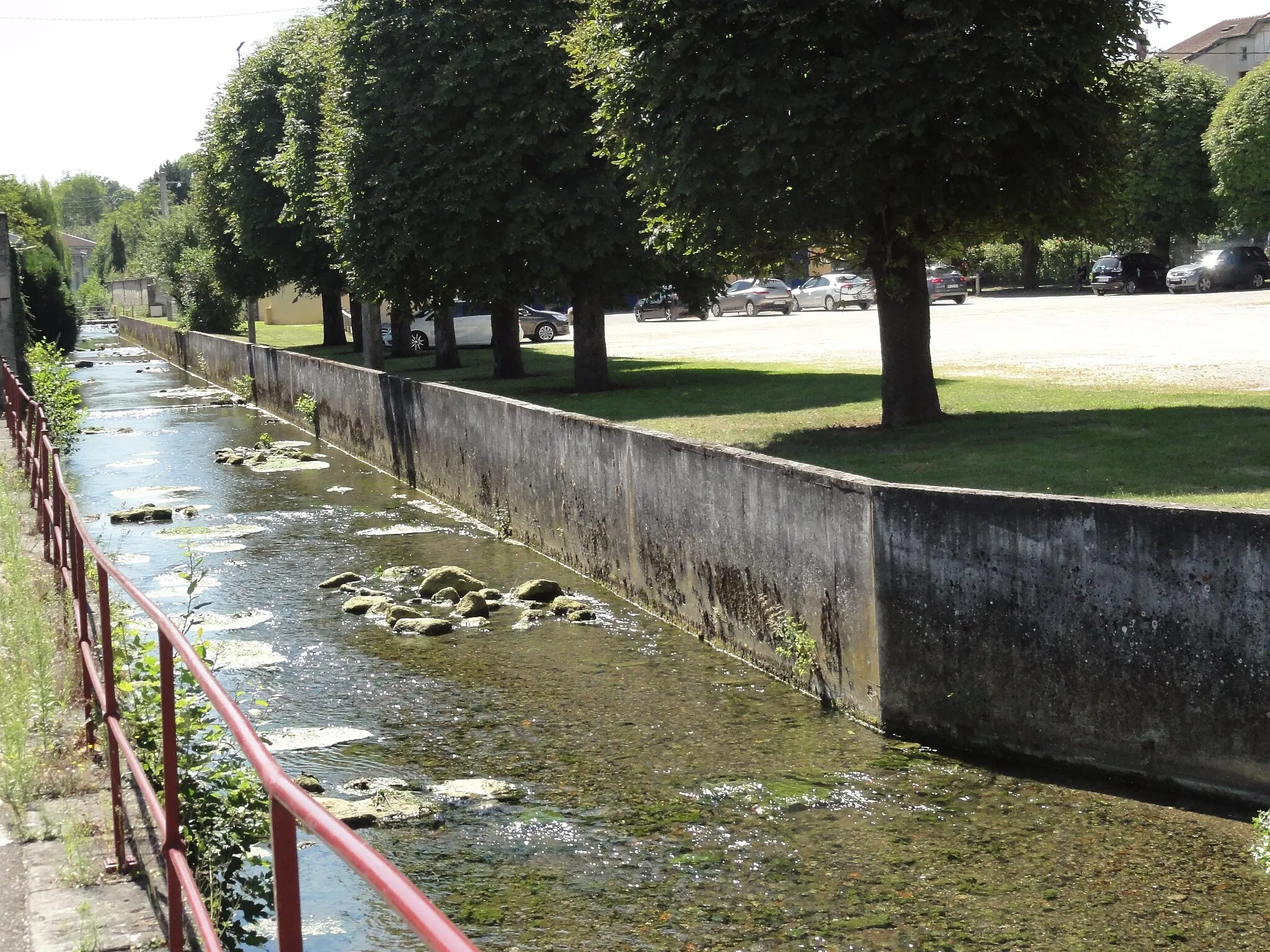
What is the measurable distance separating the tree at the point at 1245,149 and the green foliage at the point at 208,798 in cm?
5449

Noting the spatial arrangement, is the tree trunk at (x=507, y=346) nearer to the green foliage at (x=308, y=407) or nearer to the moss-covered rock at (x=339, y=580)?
the green foliage at (x=308, y=407)

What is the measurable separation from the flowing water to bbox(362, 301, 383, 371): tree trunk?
670 inches

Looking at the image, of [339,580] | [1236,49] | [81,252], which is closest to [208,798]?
[339,580]

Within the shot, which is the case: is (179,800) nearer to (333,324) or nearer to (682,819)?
(682,819)

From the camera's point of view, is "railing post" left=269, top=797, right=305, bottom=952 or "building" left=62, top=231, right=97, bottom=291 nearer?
"railing post" left=269, top=797, right=305, bottom=952

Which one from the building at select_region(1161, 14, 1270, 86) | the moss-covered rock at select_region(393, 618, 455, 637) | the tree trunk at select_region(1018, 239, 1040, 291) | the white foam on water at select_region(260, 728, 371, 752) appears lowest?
the white foam on water at select_region(260, 728, 371, 752)

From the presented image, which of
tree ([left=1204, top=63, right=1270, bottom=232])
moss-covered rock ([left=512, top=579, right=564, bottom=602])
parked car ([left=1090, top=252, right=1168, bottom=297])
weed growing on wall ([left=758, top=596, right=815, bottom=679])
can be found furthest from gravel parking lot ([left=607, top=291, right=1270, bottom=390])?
weed growing on wall ([left=758, top=596, right=815, bottom=679])

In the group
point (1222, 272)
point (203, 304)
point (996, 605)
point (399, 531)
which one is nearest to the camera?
point (996, 605)

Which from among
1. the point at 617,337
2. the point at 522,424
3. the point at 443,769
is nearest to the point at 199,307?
the point at 617,337

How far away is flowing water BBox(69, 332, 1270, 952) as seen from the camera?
6496 millimetres

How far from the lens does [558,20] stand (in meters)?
22.8

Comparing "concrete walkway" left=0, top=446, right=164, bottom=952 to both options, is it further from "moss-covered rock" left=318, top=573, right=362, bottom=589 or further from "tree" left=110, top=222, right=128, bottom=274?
"tree" left=110, top=222, right=128, bottom=274

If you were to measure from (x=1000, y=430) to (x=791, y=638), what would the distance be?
214 inches

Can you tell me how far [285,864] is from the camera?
2623 millimetres
